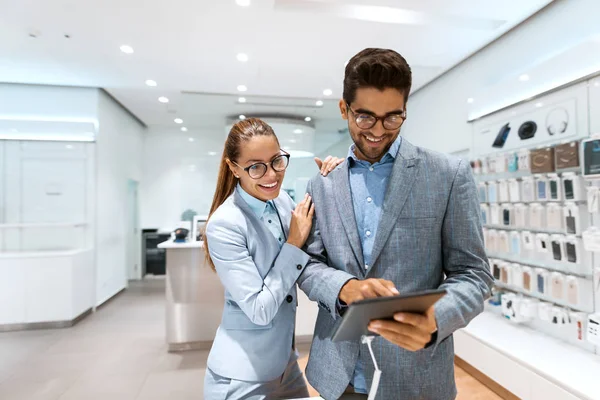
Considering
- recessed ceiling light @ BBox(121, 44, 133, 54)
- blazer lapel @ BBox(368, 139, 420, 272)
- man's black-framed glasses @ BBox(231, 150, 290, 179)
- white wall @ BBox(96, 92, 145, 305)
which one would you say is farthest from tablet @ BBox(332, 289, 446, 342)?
white wall @ BBox(96, 92, 145, 305)

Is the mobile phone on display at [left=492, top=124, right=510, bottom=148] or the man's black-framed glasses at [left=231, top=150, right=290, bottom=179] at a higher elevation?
the mobile phone on display at [left=492, top=124, right=510, bottom=148]

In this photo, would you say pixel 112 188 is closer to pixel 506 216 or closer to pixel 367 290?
pixel 506 216

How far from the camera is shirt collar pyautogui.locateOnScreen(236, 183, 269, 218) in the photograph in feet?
4.25

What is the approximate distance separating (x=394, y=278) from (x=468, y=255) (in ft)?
0.64

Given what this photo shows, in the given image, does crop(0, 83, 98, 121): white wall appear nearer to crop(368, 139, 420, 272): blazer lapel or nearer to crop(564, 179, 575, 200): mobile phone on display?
crop(368, 139, 420, 272): blazer lapel

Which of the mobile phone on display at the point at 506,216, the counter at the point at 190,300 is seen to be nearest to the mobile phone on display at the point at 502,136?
the mobile phone on display at the point at 506,216

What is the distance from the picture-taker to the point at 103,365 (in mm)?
3545

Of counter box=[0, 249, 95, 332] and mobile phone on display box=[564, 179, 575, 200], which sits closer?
mobile phone on display box=[564, 179, 575, 200]

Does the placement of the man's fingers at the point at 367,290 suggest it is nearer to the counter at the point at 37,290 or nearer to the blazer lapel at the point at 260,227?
the blazer lapel at the point at 260,227

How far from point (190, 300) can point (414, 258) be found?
3.45 metres

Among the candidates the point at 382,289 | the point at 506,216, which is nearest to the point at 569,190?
the point at 506,216

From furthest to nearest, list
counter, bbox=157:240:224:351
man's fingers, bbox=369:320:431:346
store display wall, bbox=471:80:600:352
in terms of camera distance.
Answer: counter, bbox=157:240:224:351, store display wall, bbox=471:80:600:352, man's fingers, bbox=369:320:431:346

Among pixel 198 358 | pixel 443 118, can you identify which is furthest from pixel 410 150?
pixel 443 118

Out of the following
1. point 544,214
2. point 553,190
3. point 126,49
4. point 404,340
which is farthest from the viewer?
point 126,49
